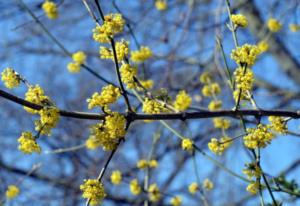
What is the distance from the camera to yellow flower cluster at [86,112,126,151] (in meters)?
1.80

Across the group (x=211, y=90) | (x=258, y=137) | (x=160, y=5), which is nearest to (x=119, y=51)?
(x=258, y=137)

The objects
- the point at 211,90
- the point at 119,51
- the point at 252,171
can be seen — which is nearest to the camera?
the point at 119,51

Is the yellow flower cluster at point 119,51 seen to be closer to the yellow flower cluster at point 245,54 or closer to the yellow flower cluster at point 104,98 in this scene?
the yellow flower cluster at point 104,98

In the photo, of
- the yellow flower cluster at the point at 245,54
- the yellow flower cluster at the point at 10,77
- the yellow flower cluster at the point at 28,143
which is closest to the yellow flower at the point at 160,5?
the yellow flower cluster at the point at 245,54

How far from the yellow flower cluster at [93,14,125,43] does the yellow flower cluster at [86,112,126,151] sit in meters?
0.26

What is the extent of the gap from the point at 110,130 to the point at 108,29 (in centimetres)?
34

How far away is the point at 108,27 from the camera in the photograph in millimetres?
1827

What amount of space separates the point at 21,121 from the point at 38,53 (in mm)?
1078

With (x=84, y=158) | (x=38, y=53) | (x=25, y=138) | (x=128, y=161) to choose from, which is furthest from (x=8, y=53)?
(x=25, y=138)

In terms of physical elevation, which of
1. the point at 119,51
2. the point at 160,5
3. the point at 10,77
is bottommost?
the point at 10,77

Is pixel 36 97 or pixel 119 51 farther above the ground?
pixel 119 51

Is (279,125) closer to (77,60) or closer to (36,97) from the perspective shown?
(36,97)

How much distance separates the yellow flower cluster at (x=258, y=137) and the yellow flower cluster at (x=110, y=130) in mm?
476

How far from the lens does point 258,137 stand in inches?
77.6
